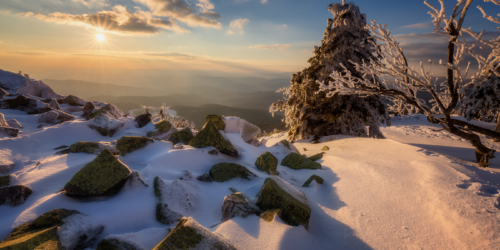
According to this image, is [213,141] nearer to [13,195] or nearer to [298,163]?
[298,163]

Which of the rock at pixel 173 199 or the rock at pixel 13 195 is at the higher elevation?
the rock at pixel 13 195

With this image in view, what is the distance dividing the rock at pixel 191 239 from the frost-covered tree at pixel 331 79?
8.94m

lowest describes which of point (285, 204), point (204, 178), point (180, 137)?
point (204, 178)

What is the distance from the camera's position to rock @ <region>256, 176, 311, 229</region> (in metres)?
3.00

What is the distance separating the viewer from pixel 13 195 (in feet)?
8.94

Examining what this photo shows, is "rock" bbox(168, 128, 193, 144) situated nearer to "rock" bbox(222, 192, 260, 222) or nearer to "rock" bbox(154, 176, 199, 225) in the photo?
"rock" bbox(154, 176, 199, 225)

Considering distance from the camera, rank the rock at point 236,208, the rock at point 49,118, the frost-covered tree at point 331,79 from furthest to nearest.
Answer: the frost-covered tree at point 331,79 < the rock at point 49,118 < the rock at point 236,208

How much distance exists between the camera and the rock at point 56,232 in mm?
1990

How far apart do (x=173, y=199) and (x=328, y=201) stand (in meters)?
3.01

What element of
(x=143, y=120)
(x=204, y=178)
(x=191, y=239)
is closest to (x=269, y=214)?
(x=191, y=239)

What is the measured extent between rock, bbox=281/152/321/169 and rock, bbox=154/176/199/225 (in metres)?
3.23

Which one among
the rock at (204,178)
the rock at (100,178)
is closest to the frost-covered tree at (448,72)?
the rock at (204,178)

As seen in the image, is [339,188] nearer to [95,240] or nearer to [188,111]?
[95,240]

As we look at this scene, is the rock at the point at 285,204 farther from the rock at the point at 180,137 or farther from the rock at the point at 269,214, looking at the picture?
the rock at the point at 180,137
